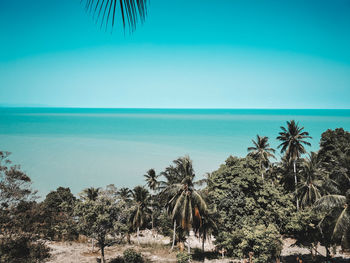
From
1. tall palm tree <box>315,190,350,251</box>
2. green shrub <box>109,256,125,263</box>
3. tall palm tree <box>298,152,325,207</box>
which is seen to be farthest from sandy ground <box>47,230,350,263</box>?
tall palm tree <box>315,190,350,251</box>

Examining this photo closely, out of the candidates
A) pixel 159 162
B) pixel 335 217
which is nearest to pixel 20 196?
pixel 335 217

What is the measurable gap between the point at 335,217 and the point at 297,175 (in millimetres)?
21527

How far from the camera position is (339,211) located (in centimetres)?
1453

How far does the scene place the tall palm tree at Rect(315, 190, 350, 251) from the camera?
45.5 ft

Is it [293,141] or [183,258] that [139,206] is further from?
[293,141]

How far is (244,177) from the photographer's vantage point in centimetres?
2105

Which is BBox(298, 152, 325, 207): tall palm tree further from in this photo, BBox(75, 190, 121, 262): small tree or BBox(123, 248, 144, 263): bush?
BBox(75, 190, 121, 262): small tree

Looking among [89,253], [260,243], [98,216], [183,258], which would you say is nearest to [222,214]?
[260,243]

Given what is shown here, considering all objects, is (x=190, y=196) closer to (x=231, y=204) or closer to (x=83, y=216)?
(x=231, y=204)

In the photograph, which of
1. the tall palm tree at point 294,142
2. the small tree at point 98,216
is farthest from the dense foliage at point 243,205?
the tall palm tree at point 294,142

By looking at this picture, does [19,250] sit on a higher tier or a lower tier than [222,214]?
lower

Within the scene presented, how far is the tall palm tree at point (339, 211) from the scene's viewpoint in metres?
13.9

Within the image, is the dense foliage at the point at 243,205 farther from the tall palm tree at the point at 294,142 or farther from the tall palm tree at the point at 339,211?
the tall palm tree at the point at 294,142

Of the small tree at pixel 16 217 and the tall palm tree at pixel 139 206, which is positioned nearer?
the small tree at pixel 16 217
